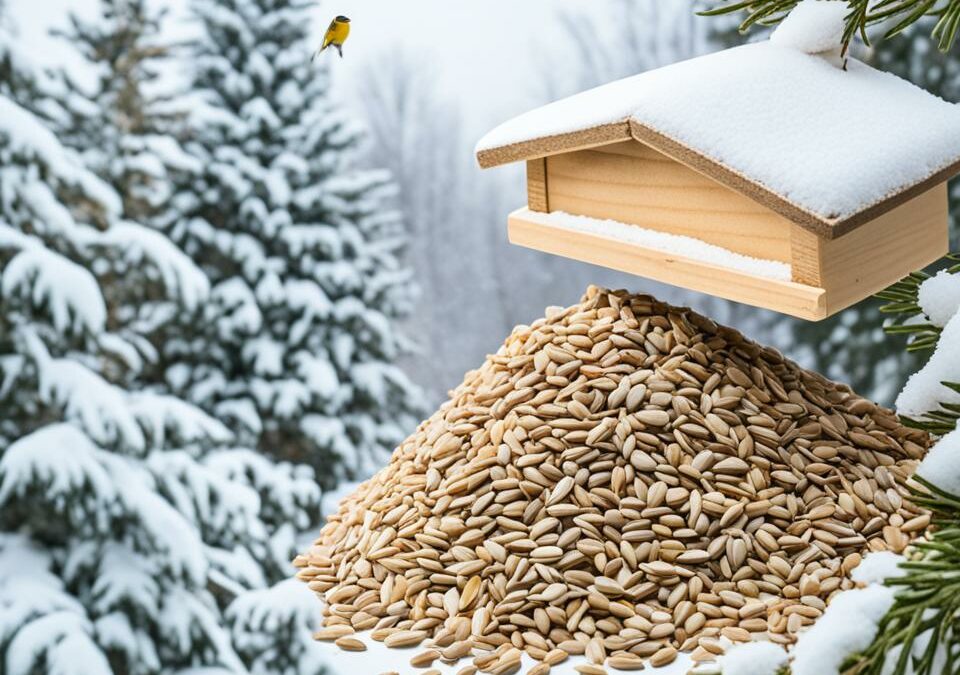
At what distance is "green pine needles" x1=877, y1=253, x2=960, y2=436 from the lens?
0.75 m

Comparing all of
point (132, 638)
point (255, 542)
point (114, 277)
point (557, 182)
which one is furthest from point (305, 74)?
point (557, 182)

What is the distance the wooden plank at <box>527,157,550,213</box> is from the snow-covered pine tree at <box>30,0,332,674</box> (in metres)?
0.60

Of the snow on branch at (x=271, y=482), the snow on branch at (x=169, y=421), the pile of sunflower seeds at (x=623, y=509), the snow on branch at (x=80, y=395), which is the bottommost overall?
the snow on branch at (x=271, y=482)

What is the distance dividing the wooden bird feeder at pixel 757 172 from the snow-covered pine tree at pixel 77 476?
1.70 meters

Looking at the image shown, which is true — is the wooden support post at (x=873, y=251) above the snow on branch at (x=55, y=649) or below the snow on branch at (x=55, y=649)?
above

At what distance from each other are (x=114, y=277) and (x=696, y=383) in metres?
3.02

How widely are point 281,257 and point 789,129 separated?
4.52 meters

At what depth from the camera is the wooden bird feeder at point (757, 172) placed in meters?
1.04

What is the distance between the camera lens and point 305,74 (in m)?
5.54

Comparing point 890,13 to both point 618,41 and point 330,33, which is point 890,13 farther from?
point 618,41

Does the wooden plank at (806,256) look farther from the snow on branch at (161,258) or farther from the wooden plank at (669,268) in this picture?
the snow on branch at (161,258)

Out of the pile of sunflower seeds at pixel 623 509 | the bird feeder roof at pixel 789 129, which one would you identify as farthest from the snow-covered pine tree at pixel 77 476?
the bird feeder roof at pixel 789 129

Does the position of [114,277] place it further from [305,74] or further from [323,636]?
[323,636]

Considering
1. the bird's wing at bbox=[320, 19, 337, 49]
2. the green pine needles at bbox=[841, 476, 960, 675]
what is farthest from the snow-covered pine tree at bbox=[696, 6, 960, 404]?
the green pine needles at bbox=[841, 476, 960, 675]
